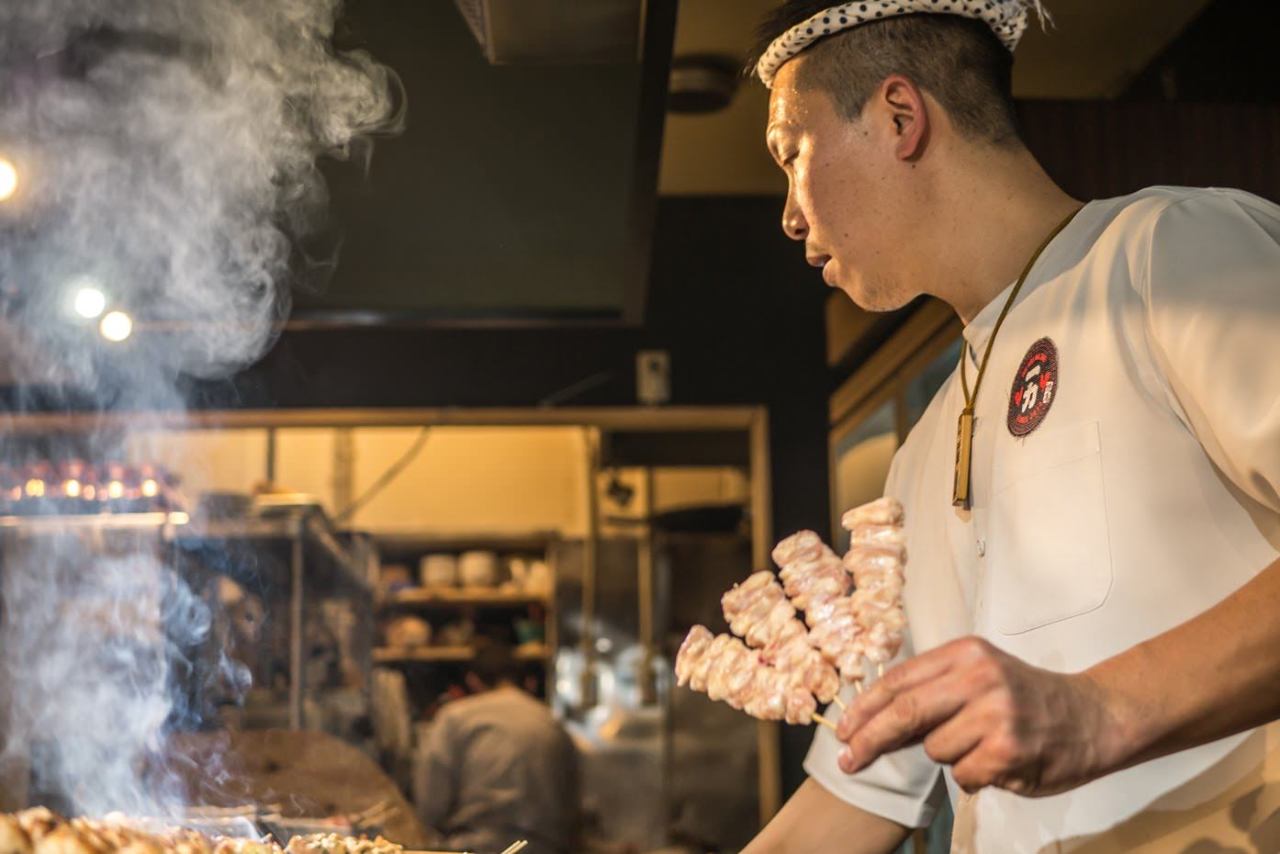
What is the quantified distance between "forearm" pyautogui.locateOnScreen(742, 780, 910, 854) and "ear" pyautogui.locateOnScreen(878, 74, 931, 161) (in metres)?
1.05

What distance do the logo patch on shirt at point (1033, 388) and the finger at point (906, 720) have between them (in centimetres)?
69

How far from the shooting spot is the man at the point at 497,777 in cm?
635

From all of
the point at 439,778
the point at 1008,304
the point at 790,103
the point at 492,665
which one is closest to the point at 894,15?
the point at 790,103

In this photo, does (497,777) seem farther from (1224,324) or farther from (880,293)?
(1224,324)

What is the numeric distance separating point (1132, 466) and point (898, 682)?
23.4 inches

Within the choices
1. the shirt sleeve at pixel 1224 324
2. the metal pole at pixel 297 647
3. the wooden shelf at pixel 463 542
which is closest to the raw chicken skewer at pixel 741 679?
the shirt sleeve at pixel 1224 324

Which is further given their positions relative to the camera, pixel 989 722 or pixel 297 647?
pixel 297 647

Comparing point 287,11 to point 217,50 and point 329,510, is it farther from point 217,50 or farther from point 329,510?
point 329,510

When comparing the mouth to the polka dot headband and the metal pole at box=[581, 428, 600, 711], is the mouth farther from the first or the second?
the metal pole at box=[581, 428, 600, 711]

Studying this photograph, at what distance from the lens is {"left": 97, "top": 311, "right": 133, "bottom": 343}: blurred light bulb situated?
3688mm

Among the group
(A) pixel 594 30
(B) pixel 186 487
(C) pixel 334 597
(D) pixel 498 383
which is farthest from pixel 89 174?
(B) pixel 186 487

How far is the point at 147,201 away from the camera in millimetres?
3322

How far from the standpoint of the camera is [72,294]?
3.68 metres

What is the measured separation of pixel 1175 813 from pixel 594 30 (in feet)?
5.56
